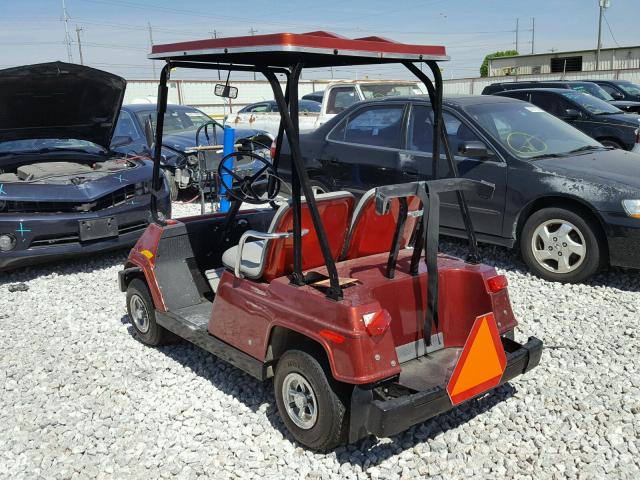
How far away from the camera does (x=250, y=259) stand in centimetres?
369

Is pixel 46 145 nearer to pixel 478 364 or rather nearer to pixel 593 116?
pixel 478 364

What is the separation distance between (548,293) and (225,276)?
3.04 meters

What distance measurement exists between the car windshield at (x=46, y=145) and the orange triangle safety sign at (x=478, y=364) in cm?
562

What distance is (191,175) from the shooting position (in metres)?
8.86

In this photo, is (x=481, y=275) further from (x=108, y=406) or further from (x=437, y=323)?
(x=108, y=406)

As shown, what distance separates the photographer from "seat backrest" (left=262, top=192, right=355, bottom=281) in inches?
137

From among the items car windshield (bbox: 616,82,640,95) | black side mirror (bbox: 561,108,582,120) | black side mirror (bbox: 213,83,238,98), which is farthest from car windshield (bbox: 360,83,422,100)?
car windshield (bbox: 616,82,640,95)

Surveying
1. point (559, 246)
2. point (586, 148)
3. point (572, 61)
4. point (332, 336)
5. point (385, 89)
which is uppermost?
point (572, 61)

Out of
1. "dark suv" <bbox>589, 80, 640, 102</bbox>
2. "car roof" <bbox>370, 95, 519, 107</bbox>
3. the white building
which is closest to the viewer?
"car roof" <bbox>370, 95, 519, 107</bbox>

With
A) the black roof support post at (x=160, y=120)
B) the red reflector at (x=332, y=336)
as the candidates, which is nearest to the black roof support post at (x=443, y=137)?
the red reflector at (x=332, y=336)

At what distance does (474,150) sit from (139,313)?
3.41 metres

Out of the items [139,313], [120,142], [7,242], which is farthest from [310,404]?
[120,142]

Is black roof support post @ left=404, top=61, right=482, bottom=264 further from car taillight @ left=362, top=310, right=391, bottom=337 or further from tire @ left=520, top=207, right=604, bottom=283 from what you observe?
tire @ left=520, top=207, right=604, bottom=283

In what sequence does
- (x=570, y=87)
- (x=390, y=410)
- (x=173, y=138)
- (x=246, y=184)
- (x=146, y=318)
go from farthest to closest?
(x=570, y=87) → (x=173, y=138) → (x=146, y=318) → (x=246, y=184) → (x=390, y=410)
